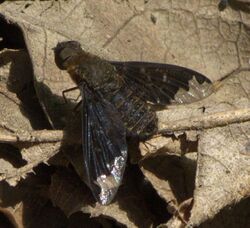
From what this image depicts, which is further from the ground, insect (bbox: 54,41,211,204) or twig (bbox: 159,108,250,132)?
insect (bbox: 54,41,211,204)

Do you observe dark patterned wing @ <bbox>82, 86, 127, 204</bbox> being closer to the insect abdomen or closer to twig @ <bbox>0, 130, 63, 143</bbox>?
the insect abdomen

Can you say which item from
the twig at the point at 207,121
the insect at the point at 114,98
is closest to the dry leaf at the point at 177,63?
the twig at the point at 207,121

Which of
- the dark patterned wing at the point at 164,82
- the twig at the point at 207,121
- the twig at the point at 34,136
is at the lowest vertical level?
the twig at the point at 207,121

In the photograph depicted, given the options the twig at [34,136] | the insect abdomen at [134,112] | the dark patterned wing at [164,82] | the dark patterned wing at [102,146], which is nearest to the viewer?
the dark patterned wing at [102,146]

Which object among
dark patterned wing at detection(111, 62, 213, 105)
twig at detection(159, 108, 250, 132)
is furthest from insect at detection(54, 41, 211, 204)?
twig at detection(159, 108, 250, 132)

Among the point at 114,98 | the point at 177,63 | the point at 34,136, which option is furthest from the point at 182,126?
the point at 34,136

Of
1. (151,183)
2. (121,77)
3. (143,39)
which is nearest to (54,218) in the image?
(151,183)

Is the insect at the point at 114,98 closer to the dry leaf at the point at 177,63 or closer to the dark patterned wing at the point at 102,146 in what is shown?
the dark patterned wing at the point at 102,146

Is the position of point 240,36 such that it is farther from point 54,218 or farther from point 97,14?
point 54,218

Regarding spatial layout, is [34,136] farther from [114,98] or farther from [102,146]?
[114,98]
